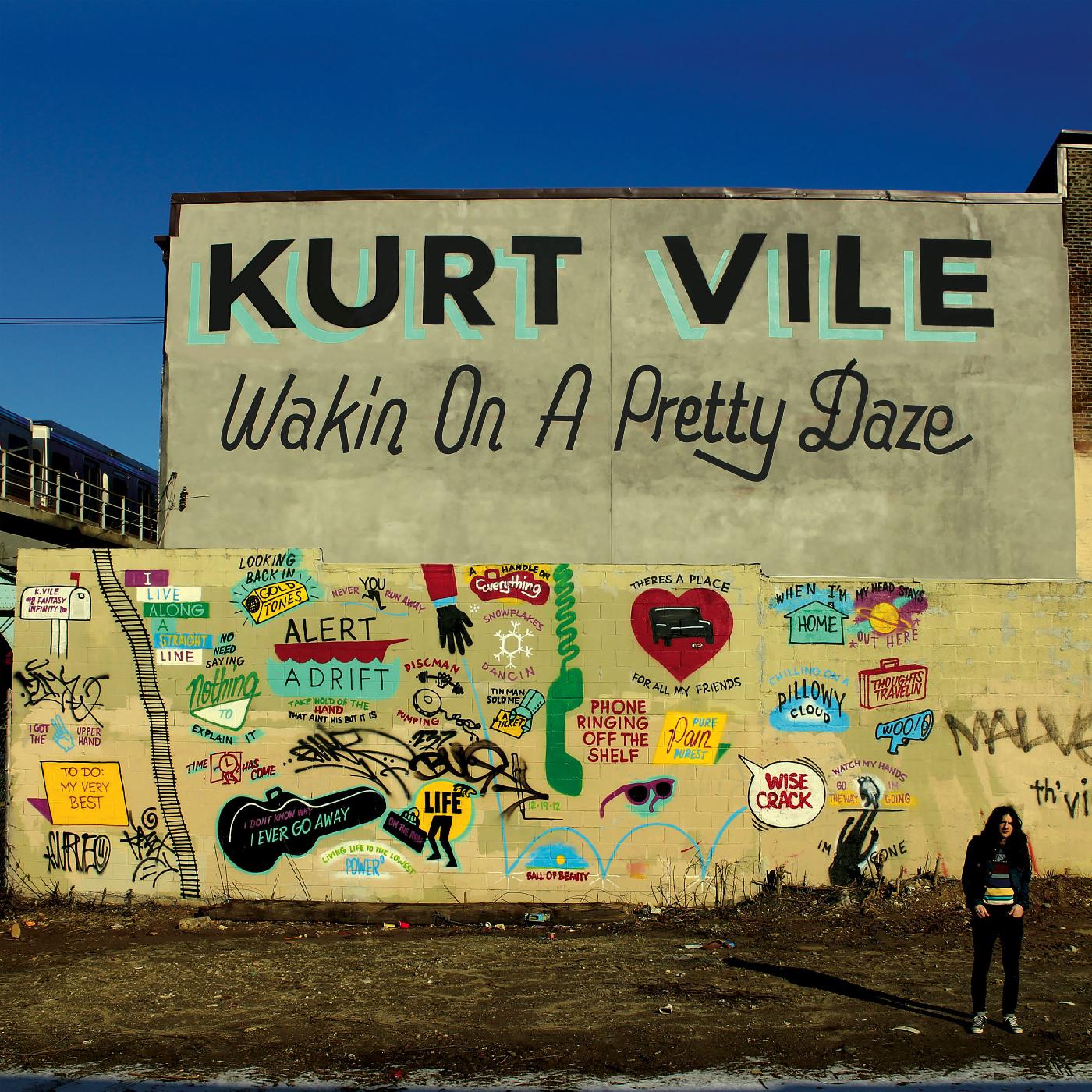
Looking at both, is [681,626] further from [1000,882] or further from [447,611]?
[1000,882]

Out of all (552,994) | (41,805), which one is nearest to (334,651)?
(41,805)

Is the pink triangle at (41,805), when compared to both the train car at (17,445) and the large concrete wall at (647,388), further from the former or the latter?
the train car at (17,445)

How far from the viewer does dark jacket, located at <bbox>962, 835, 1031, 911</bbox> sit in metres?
8.00

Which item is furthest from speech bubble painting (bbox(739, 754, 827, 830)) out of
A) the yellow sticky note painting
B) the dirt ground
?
the yellow sticky note painting

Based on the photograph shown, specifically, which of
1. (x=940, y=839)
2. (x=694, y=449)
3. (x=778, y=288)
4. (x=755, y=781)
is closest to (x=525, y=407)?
(x=694, y=449)

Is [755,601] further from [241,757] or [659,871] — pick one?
[241,757]

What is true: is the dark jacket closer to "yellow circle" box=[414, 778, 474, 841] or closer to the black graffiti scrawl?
"yellow circle" box=[414, 778, 474, 841]

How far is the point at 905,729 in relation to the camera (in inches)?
496

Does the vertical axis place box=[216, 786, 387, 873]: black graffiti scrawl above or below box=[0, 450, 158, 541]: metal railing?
below

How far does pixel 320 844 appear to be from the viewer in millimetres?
12320

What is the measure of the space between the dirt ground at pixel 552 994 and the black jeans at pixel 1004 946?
28 centimetres

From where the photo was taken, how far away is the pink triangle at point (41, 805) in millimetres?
12461

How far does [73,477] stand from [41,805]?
13392mm

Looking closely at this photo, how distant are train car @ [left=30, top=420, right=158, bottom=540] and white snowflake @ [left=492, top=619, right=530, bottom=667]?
55.0ft
